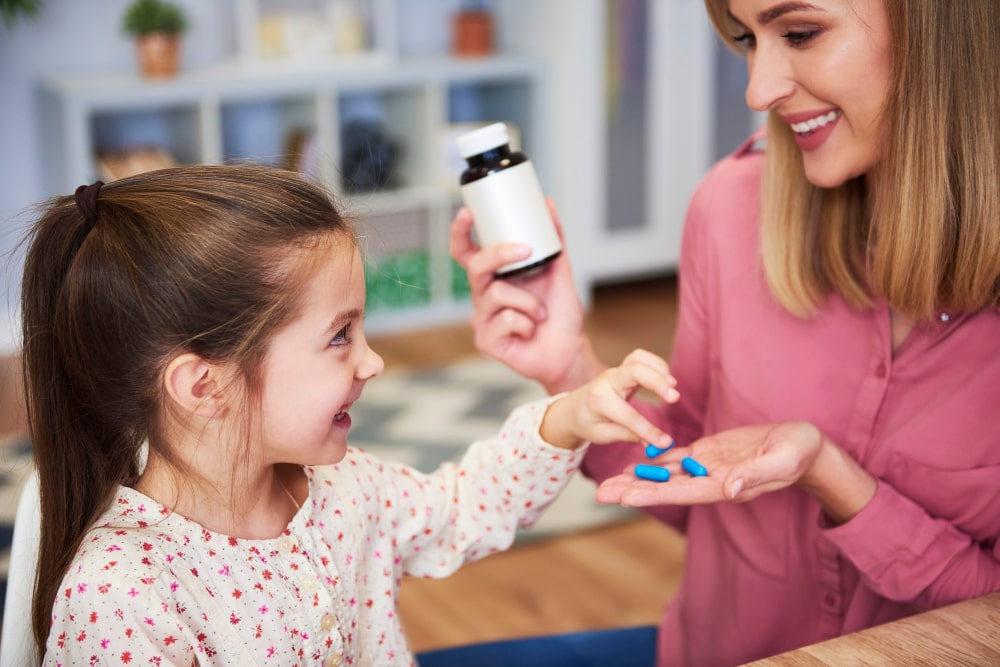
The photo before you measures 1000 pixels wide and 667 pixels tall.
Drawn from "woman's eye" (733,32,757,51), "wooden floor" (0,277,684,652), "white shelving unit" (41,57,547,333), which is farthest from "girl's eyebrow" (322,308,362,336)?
"white shelving unit" (41,57,547,333)

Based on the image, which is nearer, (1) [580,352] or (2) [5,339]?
(1) [580,352]

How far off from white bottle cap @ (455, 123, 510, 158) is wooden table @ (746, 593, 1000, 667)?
0.63 metres

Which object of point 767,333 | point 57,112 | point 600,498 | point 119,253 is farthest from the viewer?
point 57,112

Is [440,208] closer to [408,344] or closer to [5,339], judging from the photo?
[408,344]

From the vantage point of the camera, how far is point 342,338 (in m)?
1.08

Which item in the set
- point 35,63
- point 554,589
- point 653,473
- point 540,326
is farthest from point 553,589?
point 35,63

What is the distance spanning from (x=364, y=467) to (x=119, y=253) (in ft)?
1.23

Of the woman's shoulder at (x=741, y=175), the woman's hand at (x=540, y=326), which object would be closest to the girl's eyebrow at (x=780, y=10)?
the woman's shoulder at (x=741, y=175)

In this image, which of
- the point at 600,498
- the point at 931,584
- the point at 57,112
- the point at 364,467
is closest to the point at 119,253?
the point at 364,467

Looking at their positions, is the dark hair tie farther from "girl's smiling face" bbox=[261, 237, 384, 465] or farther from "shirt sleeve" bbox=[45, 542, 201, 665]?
"shirt sleeve" bbox=[45, 542, 201, 665]

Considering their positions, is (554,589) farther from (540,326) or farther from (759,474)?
(759,474)

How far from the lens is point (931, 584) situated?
122cm

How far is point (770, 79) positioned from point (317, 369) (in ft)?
1.93

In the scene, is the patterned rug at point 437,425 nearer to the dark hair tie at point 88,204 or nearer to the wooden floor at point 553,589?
the wooden floor at point 553,589
